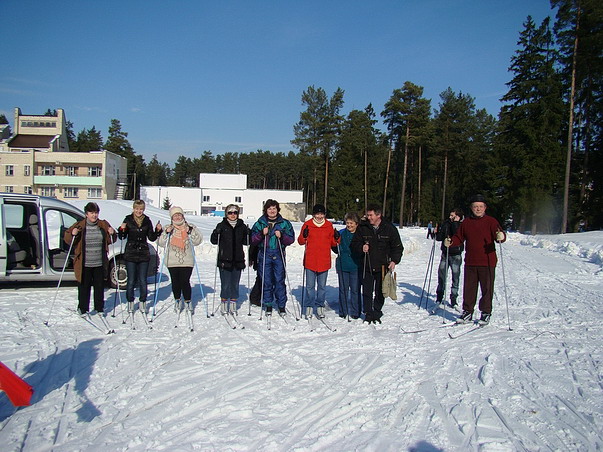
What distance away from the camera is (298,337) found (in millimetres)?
6410

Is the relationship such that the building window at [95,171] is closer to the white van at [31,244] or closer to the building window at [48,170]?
the building window at [48,170]

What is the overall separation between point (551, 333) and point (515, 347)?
113 cm

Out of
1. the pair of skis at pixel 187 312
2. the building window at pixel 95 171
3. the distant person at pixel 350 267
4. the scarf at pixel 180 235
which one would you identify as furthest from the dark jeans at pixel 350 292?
the building window at pixel 95 171

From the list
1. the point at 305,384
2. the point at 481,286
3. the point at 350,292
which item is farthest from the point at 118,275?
the point at 481,286

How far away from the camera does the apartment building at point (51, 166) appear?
49.7m

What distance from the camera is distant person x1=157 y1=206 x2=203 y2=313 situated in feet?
24.2

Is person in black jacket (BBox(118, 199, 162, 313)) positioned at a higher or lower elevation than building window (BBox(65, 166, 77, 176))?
lower

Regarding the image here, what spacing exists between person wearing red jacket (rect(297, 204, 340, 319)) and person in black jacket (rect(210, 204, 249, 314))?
1066 mm

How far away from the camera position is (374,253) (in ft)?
23.7

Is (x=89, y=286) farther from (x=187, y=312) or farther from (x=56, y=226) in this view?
(x=56, y=226)

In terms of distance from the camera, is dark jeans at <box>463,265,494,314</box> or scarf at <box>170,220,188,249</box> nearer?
dark jeans at <box>463,265,494,314</box>

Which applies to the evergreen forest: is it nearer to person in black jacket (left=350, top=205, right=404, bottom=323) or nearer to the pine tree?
the pine tree

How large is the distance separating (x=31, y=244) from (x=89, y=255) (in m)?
3.33

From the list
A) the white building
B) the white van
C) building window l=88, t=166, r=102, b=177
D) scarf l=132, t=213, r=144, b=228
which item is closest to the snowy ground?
the white van
